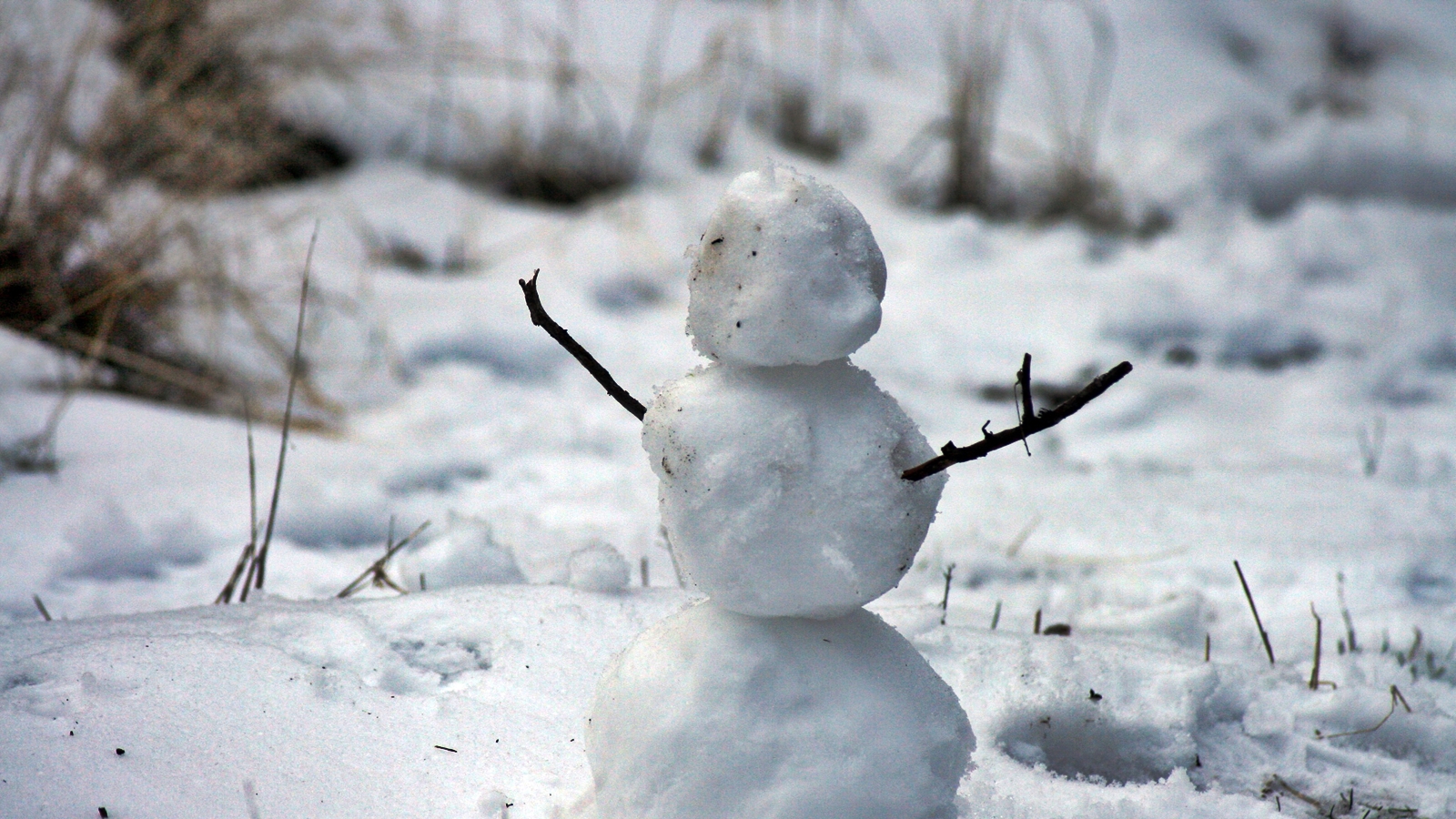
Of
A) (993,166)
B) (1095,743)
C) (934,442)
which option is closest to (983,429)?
(1095,743)

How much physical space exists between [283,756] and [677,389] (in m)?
0.60

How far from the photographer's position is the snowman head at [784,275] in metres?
1.01

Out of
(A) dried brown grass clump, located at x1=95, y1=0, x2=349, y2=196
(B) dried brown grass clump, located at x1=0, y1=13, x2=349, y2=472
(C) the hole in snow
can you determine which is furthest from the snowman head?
(A) dried brown grass clump, located at x1=95, y1=0, x2=349, y2=196

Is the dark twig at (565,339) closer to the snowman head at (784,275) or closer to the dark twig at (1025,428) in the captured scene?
the snowman head at (784,275)

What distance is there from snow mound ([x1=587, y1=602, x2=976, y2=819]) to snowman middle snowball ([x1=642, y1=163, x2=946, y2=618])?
0.18 ft

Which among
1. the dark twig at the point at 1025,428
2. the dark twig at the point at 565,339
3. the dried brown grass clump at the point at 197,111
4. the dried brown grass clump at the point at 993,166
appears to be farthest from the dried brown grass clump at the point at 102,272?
the dried brown grass clump at the point at 993,166

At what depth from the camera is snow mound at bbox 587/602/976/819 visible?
1051 mm

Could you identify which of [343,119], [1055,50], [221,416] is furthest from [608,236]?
[1055,50]

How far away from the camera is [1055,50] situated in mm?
5535

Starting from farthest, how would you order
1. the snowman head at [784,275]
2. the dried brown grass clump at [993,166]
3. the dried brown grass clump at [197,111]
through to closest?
the dried brown grass clump at [993,166], the dried brown grass clump at [197,111], the snowman head at [784,275]

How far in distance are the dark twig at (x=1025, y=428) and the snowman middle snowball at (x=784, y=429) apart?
0.04 metres

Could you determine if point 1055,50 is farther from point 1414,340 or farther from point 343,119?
point 343,119

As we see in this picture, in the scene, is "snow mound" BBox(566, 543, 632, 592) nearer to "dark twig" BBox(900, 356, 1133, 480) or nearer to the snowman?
the snowman

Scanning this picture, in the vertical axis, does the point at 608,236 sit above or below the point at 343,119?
below
